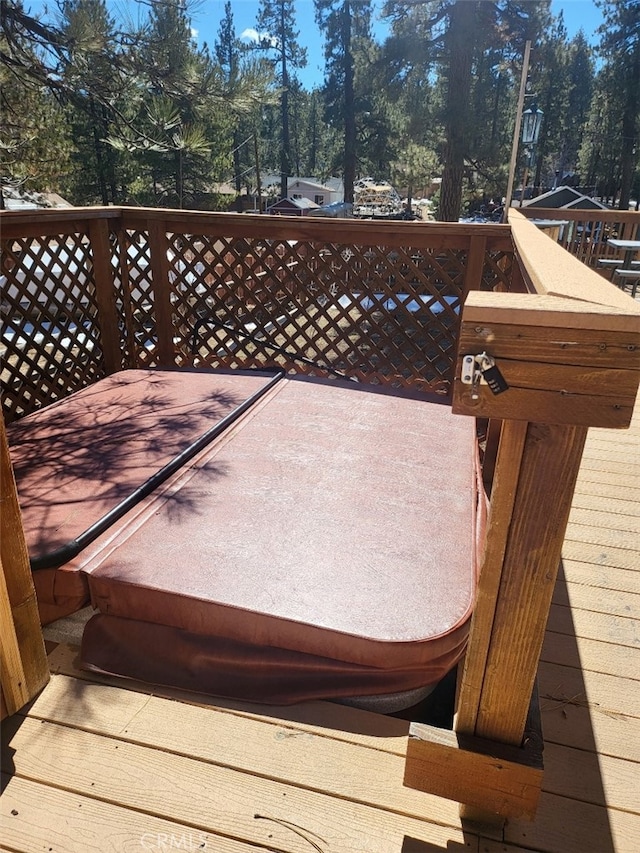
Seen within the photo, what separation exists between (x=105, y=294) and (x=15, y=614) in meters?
2.47

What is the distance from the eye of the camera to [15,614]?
4.31 feet

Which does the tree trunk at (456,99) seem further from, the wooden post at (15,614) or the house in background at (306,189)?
the house in background at (306,189)

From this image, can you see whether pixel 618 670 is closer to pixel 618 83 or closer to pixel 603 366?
pixel 603 366

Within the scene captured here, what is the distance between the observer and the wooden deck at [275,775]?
1069mm

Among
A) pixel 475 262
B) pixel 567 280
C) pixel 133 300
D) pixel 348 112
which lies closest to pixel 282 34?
pixel 348 112

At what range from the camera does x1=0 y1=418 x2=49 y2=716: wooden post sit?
1238 millimetres

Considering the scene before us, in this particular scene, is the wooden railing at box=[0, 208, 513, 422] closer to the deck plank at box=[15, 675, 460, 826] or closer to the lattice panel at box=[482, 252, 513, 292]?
the lattice panel at box=[482, 252, 513, 292]

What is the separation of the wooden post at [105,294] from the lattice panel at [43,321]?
0.04 metres

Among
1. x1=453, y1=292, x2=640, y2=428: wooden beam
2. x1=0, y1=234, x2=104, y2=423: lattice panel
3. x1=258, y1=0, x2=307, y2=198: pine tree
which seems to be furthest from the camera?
x1=258, y1=0, x2=307, y2=198: pine tree

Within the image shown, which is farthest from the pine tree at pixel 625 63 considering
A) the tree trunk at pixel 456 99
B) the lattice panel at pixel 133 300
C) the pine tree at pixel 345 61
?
the lattice panel at pixel 133 300

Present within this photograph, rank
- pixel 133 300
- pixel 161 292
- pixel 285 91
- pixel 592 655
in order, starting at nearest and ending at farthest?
1. pixel 592 655
2. pixel 161 292
3. pixel 133 300
4. pixel 285 91

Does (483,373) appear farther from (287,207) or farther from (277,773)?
(287,207)

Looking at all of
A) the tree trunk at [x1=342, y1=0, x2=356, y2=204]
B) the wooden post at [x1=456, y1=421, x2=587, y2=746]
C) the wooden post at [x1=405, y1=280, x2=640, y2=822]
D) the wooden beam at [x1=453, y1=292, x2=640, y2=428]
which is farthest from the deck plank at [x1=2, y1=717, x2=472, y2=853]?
the tree trunk at [x1=342, y1=0, x2=356, y2=204]

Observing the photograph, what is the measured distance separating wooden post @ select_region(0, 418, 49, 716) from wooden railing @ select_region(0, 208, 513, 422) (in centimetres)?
197
